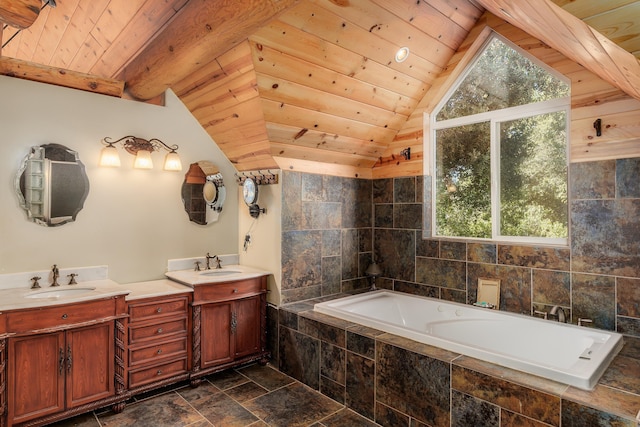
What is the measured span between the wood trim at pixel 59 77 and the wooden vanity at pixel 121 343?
5.24ft

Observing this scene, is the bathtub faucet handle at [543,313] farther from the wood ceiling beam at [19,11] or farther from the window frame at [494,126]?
the wood ceiling beam at [19,11]

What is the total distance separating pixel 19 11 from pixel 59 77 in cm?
145

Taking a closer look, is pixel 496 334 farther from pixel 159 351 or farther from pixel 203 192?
pixel 203 192

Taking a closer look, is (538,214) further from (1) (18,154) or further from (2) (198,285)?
(1) (18,154)

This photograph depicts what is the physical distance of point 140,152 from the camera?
10.5 feet

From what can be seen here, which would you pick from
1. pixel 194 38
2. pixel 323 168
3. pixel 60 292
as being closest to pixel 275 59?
pixel 194 38

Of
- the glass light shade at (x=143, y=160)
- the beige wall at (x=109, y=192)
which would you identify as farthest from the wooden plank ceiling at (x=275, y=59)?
the glass light shade at (x=143, y=160)

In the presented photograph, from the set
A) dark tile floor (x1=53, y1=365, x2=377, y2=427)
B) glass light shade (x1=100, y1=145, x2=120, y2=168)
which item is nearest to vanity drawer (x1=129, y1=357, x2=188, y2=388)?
dark tile floor (x1=53, y1=365, x2=377, y2=427)

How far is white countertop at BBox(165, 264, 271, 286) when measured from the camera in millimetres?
3094

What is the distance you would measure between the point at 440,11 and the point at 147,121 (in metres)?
2.58

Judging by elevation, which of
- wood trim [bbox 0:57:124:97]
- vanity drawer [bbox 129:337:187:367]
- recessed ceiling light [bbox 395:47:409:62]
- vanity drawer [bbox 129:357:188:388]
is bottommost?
vanity drawer [bbox 129:357:188:388]

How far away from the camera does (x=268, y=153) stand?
3295 mm

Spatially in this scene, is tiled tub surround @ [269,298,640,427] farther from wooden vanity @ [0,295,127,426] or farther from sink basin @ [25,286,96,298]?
sink basin @ [25,286,96,298]

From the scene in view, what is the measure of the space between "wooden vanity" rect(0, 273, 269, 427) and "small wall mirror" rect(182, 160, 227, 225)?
72cm
